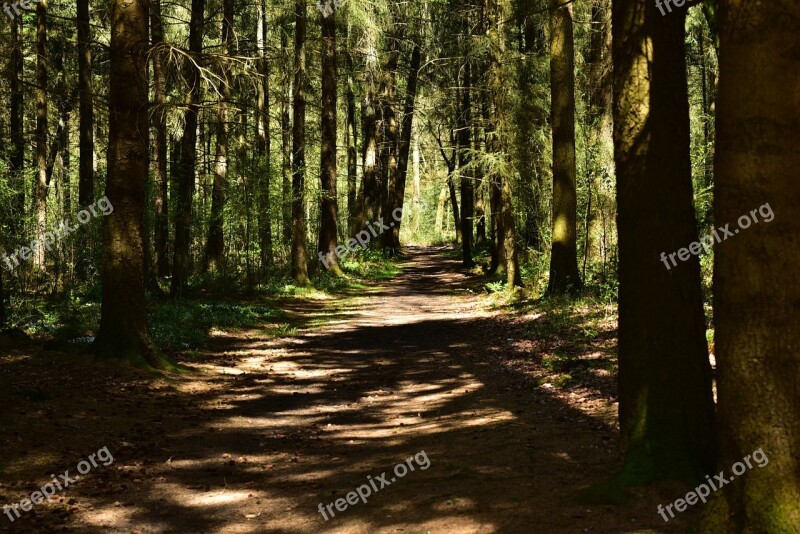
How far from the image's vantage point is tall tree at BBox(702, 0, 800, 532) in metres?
3.66

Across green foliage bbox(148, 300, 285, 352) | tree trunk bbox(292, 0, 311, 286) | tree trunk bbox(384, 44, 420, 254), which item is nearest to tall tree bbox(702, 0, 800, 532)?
green foliage bbox(148, 300, 285, 352)

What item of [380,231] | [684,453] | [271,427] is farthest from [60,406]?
[380,231]

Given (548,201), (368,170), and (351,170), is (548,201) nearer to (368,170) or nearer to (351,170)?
(368,170)

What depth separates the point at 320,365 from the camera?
41.4 ft

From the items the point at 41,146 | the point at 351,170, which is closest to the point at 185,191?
the point at 41,146

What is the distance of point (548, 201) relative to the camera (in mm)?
23109

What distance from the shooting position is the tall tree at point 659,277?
498cm

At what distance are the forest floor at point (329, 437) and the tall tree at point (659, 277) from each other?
1.32 feet

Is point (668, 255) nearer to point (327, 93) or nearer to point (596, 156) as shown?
point (596, 156)

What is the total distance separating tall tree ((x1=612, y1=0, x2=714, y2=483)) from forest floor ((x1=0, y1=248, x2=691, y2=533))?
0.40 metres

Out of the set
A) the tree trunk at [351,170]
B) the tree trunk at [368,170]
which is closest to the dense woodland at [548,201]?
the tree trunk at [368,170]

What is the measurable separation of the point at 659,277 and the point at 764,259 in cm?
137

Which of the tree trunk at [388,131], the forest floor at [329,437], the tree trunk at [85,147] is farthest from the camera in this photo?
the tree trunk at [388,131]

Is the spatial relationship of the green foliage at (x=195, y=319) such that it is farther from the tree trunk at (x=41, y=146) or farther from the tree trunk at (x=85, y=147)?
the tree trunk at (x=41, y=146)
